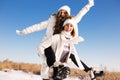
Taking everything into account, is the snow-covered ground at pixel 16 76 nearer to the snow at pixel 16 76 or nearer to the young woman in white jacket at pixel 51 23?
the snow at pixel 16 76

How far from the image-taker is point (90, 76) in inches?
231

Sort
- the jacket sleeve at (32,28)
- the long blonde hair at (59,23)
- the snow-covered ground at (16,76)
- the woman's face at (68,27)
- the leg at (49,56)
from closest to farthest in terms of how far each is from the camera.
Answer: the leg at (49,56) < the woman's face at (68,27) < the long blonde hair at (59,23) < the jacket sleeve at (32,28) < the snow-covered ground at (16,76)

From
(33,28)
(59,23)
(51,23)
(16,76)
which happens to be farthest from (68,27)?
(16,76)

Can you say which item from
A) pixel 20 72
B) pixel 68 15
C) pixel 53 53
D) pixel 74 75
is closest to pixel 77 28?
pixel 68 15

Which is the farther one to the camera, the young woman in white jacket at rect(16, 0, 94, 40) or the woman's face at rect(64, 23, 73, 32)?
the young woman in white jacket at rect(16, 0, 94, 40)

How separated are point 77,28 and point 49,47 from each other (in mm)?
535

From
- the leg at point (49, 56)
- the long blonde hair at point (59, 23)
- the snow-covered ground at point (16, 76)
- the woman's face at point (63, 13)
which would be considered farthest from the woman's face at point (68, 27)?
the snow-covered ground at point (16, 76)

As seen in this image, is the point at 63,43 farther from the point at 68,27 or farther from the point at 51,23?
the point at 51,23

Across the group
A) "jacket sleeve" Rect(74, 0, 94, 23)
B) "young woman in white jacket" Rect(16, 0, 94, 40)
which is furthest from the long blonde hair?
"jacket sleeve" Rect(74, 0, 94, 23)

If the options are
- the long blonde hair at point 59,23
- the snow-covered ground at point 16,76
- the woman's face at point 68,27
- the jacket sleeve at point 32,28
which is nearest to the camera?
the woman's face at point 68,27

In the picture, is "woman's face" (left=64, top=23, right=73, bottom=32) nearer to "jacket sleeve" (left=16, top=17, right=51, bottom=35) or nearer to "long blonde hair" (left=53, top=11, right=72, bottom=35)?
"long blonde hair" (left=53, top=11, right=72, bottom=35)

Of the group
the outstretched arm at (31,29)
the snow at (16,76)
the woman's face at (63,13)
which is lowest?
the snow at (16,76)

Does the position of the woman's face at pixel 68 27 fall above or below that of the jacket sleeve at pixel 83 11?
below

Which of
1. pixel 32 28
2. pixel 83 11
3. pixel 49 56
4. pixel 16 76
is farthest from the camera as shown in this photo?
pixel 16 76
